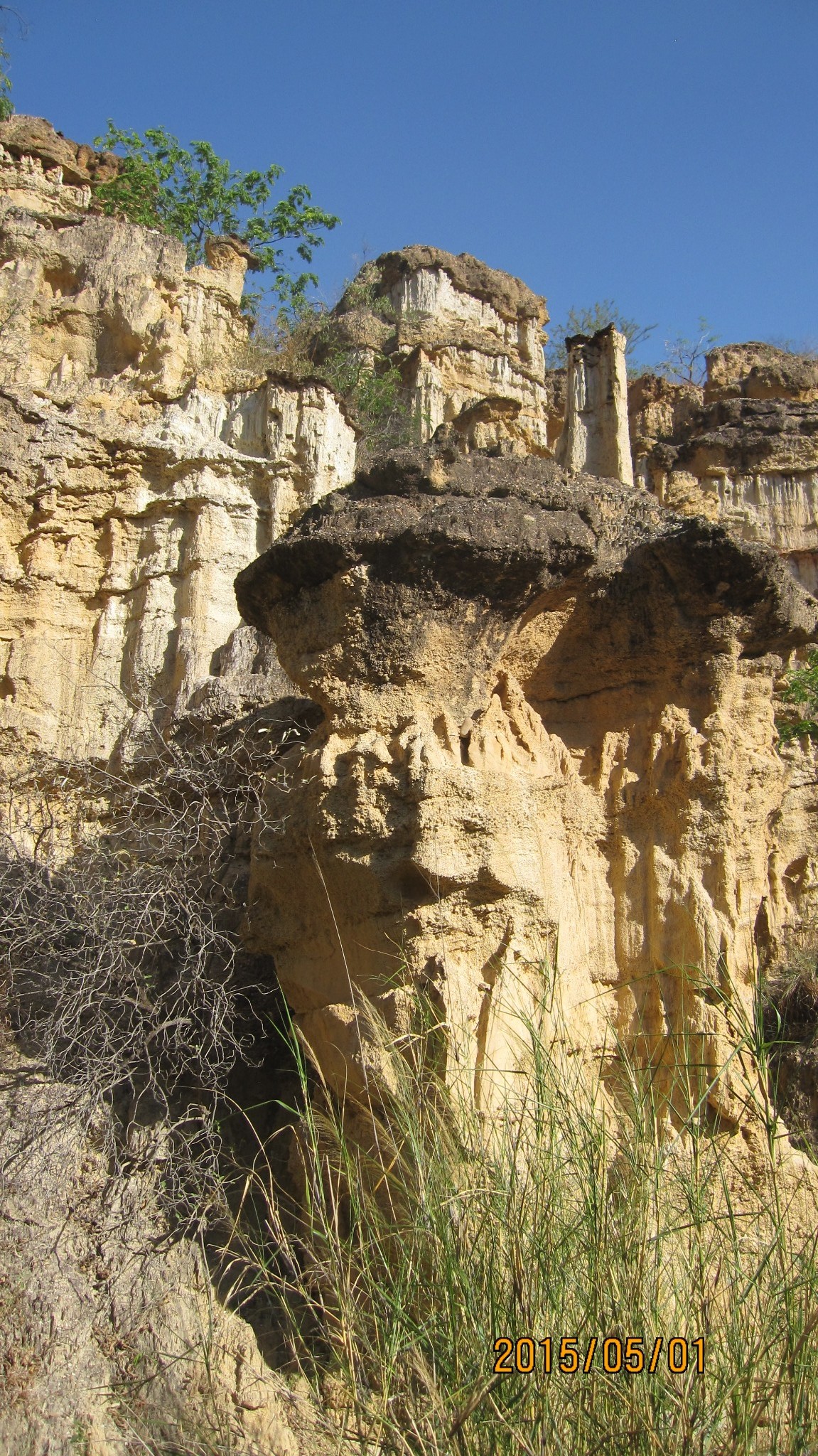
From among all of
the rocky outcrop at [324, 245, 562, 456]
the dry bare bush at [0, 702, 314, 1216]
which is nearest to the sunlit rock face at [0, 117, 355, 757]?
the dry bare bush at [0, 702, 314, 1216]

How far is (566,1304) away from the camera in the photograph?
3395 mm

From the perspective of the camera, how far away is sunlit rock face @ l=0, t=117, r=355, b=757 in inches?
329

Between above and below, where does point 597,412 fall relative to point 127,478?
above

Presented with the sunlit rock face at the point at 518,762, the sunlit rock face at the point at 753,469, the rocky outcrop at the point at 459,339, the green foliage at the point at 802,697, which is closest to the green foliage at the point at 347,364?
the rocky outcrop at the point at 459,339

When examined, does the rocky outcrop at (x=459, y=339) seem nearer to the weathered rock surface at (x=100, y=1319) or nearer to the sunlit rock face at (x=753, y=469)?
the sunlit rock face at (x=753, y=469)

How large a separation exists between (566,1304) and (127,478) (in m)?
7.51

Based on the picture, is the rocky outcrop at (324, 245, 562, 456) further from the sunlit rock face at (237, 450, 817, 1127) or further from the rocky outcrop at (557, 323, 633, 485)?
the sunlit rock face at (237, 450, 817, 1127)

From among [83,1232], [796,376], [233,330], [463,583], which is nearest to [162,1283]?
[83,1232]

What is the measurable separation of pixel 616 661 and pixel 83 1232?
422 centimetres

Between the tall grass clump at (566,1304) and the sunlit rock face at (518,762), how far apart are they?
0.79 m

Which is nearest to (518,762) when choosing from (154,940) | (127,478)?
(154,940)

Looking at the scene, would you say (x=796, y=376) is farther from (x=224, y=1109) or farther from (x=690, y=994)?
(x=224, y=1109)
